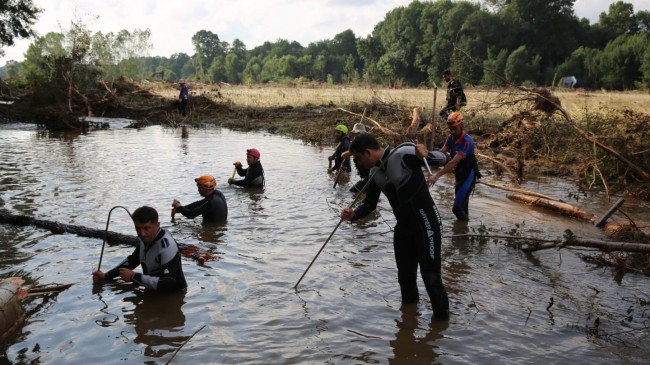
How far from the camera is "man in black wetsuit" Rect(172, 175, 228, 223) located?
8320 millimetres

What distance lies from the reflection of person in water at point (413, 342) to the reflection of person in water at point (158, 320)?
1.92m

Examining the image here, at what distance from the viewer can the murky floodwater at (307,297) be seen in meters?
4.70

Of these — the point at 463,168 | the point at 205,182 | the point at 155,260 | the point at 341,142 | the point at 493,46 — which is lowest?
the point at 155,260

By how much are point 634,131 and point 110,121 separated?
903 inches

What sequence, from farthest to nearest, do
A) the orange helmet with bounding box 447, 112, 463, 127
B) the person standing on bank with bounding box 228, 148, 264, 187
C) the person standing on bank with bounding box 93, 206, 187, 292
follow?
the person standing on bank with bounding box 228, 148, 264, 187 → the orange helmet with bounding box 447, 112, 463, 127 → the person standing on bank with bounding box 93, 206, 187, 292

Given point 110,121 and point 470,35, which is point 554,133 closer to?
point 110,121

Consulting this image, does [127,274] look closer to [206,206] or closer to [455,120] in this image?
[206,206]

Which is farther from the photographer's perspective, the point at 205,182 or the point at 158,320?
the point at 205,182

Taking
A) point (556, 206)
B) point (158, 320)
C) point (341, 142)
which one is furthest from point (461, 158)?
point (158, 320)

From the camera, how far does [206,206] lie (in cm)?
843

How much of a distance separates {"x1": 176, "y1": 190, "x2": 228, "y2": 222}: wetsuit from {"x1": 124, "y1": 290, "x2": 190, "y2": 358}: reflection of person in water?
2534 mm

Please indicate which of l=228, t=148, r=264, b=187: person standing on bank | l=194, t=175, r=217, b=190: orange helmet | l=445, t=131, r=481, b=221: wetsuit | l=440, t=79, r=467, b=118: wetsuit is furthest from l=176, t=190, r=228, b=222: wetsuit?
l=440, t=79, r=467, b=118: wetsuit

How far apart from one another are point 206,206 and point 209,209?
8cm

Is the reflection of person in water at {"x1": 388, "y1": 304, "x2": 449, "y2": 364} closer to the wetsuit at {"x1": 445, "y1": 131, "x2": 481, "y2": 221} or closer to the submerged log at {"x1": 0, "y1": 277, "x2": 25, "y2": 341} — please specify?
the submerged log at {"x1": 0, "y1": 277, "x2": 25, "y2": 341}
